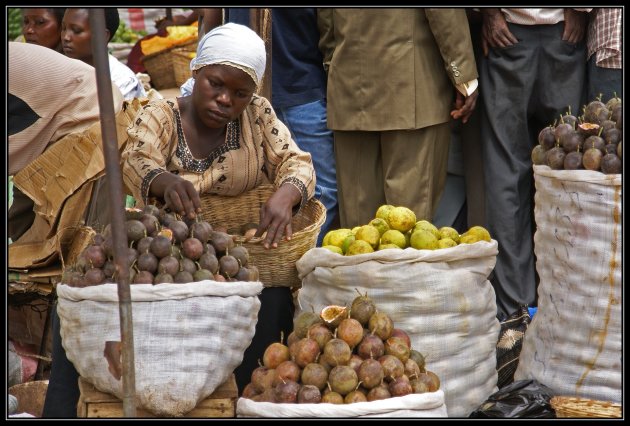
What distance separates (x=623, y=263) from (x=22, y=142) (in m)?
2.46

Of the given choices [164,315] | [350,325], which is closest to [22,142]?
[164,315]

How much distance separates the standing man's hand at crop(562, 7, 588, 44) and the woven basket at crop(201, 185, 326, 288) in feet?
5.06

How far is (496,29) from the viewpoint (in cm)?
452

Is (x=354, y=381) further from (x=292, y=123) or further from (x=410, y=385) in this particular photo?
(x=292, y=123)

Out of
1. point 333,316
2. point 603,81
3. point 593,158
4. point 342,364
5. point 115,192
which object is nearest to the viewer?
point 115,192

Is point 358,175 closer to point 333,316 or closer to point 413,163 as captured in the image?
point 413,163

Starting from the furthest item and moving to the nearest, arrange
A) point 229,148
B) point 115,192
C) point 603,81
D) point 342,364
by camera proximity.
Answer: point 603,81 → point 229,148 → point 342,364 → point 115,192

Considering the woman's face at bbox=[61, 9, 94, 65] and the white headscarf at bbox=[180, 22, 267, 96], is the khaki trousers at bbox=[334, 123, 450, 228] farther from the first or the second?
the woman's face at bbox=[61, 9, 94, 65]

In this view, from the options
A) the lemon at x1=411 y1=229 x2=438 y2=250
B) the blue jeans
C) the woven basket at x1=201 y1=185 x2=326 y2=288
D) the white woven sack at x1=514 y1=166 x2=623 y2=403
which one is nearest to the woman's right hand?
the woven basket at x1=201 y1=185 x2=326 y2=288

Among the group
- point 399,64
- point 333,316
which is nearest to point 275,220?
point 333,316

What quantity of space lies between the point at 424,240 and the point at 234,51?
1.03 metres

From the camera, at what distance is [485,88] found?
15.3ft

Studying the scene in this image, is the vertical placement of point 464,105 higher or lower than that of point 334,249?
higher

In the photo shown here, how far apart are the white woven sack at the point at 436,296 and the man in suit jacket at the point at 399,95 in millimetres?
1173
